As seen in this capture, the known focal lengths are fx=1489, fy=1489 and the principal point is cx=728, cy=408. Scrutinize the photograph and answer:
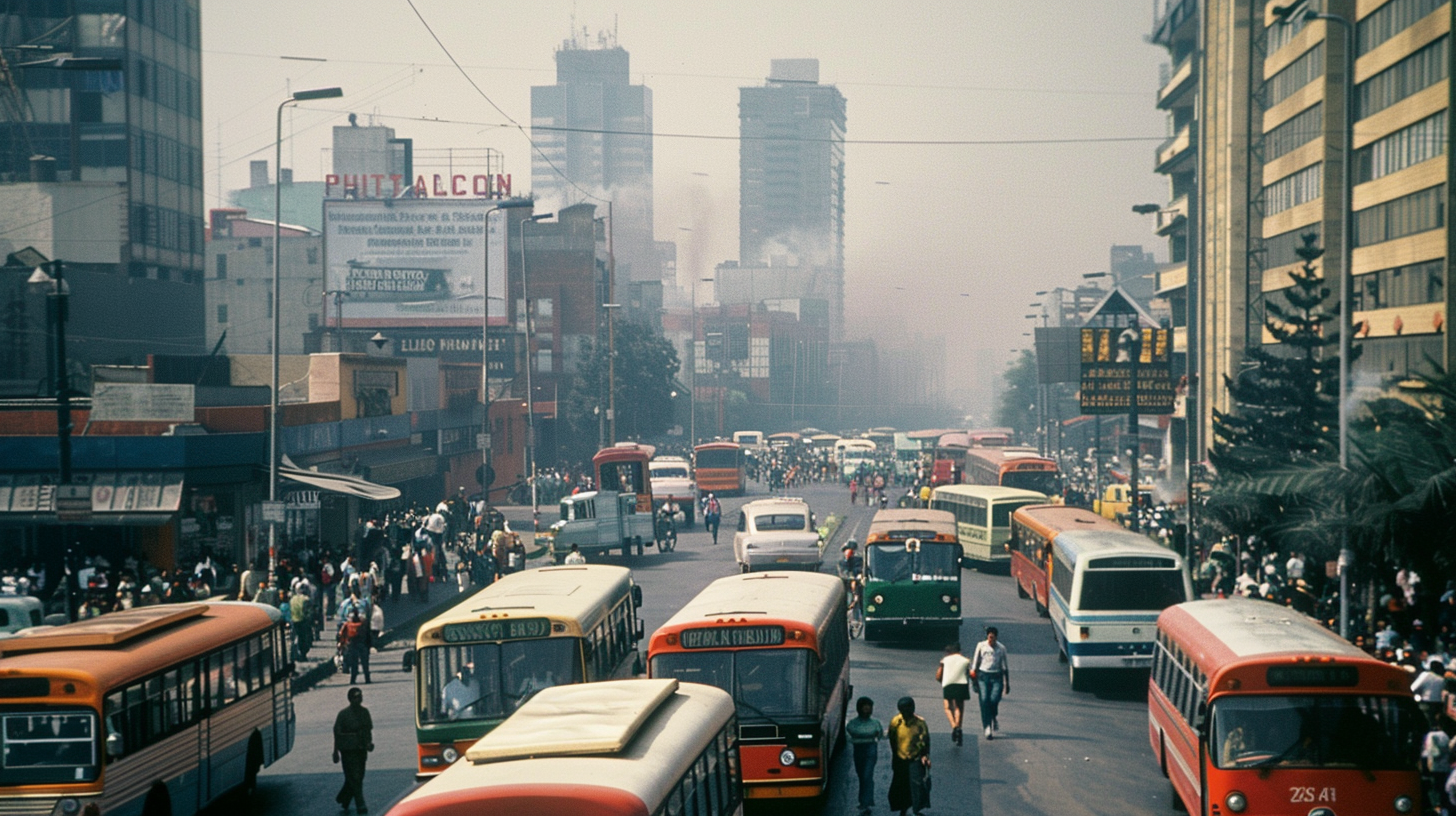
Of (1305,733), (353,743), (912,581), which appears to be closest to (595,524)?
(912,581)

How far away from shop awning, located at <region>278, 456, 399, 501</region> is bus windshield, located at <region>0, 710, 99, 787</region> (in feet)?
70.3

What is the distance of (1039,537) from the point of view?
105 ft

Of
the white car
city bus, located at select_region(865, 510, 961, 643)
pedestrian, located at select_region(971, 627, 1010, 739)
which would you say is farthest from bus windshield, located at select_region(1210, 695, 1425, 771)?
the white car

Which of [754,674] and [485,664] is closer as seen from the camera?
[754,674]

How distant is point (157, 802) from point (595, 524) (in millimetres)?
31111

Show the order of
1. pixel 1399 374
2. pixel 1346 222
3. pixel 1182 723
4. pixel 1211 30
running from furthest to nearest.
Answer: pixel 1211 30, pixel 1399 374, pixel 1346 222, pixel 1182 723

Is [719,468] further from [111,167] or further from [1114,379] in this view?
[111,167]

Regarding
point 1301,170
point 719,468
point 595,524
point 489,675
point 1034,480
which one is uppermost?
point 1301,170

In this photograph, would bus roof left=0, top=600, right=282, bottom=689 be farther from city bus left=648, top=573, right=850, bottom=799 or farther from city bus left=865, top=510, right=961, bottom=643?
city bus left=865, top=510, right=961, bottom=643

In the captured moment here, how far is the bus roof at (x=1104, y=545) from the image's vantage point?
23641mm

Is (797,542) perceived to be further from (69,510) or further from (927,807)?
(927,807)

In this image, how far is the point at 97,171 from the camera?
2692 inches

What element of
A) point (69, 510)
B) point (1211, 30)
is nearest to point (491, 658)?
point (69, 510)

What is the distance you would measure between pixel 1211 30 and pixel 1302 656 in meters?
59.0
